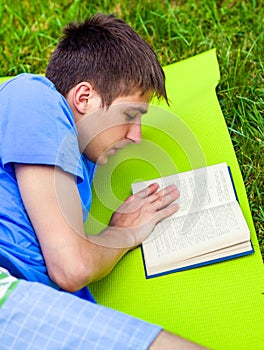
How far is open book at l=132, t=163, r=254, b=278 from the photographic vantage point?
1910 mm

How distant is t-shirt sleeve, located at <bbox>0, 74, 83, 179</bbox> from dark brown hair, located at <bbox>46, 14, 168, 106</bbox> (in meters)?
0.20

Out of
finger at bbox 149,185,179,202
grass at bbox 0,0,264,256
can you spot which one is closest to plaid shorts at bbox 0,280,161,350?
finger at bbox 149,185,179,202

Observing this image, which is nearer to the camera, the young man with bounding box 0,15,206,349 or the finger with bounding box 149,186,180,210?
the young man with bounding box 0,15,206,349

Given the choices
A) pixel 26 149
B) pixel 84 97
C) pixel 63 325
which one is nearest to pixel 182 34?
pixel 84 97

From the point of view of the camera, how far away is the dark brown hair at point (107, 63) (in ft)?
6.10

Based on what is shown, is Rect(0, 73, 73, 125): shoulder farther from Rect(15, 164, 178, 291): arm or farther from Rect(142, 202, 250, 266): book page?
Rect(142, 202, 250, 266): book page

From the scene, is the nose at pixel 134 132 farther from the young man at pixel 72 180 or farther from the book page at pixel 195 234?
the book page at pixel 195 234

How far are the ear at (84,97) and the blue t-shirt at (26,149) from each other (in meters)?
0.13

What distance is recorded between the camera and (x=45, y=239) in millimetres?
1574

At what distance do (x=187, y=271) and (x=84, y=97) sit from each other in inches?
26.2

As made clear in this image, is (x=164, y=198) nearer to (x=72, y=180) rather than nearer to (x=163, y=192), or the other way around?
(x=163, y=192)

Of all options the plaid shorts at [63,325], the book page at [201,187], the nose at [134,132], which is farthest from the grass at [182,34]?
the plaid shorts at [63,325]

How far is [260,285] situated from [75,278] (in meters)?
0.63

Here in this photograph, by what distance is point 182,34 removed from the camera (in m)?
2.85
